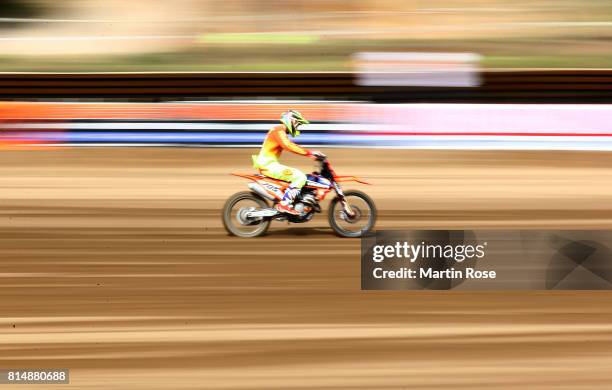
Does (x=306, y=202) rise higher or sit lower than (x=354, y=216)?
higher

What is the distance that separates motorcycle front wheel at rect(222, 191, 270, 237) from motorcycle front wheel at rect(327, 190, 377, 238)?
25.0 inches

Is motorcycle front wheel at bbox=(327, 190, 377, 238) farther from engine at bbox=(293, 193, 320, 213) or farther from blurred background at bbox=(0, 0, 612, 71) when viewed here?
blurred background at bbox=(0, 0, 612, 71)

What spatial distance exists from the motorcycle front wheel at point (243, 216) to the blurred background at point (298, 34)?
10.9 metres

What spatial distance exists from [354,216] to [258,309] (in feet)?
8.47

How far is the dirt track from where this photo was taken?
5.33m

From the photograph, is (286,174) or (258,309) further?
(286,174)

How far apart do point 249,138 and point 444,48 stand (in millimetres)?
7764

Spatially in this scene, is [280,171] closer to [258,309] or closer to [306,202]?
[306,202]

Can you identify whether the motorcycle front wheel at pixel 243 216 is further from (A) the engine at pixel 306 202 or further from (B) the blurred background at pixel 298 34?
(B) the blurred background at pixel 298 34

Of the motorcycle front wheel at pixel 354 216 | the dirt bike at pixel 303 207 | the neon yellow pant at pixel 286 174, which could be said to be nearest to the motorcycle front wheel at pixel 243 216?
the dirt bike at pixel 303 207

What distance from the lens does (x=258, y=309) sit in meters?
6.57

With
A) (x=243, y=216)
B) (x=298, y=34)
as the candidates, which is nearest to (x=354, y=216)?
(x=243, y=216)

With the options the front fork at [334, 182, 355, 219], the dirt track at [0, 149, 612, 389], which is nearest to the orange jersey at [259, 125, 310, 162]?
the front fork at [334, 182, 355, 219]

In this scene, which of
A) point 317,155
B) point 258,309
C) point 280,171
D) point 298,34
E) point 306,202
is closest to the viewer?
point 258,309
